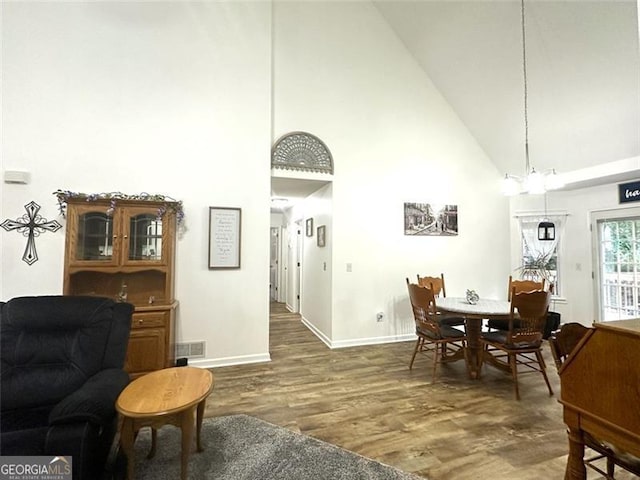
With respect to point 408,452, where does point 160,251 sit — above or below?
above

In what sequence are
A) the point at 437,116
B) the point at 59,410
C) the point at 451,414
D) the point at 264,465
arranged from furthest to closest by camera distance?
the point at 437,116 < the point at 451,414 < the point at 264,465 < the point at 59,410

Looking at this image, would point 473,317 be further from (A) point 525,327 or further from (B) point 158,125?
(B) point 158,125

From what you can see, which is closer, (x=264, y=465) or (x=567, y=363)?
(x=567, y=363)

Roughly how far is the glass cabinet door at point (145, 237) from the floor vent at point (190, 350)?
1068 mm

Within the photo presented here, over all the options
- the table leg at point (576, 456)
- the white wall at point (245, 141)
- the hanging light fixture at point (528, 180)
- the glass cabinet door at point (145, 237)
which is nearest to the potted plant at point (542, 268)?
the white wall at point (245, 141)

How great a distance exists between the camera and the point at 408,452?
1.99 meters

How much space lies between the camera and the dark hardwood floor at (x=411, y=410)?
76.0 inches

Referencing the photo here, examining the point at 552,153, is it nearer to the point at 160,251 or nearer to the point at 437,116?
the point at 437,116

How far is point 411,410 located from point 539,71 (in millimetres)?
4371

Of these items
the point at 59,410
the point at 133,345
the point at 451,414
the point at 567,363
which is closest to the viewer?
the point at 567,363

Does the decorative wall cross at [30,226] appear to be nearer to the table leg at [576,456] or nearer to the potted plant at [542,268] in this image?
the table leg at [576,456]

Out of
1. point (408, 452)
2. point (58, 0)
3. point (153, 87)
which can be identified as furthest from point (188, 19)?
point (408, 452)

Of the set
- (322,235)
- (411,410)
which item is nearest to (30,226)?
(322,235)

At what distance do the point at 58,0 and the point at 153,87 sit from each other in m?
1.26
